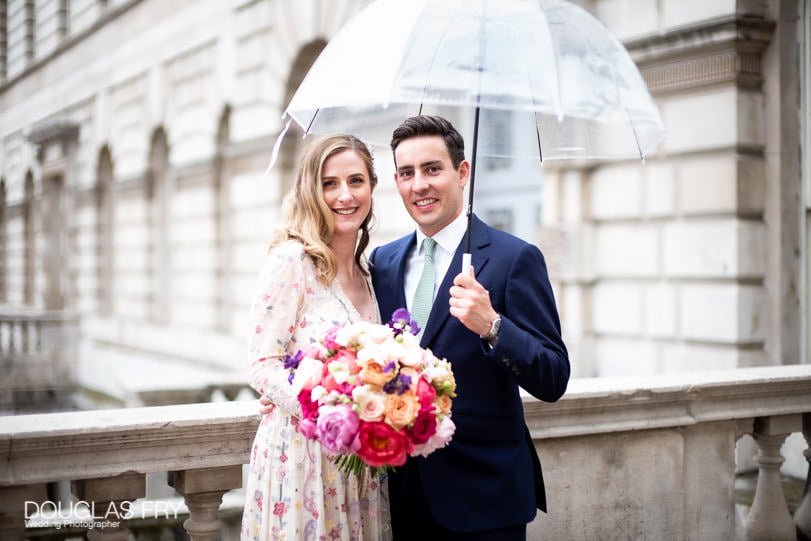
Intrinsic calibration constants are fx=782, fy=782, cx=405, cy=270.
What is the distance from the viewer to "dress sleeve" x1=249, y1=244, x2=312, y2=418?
7.84 ft

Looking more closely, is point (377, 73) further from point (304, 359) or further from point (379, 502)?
point (379, 502)

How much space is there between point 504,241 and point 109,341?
15.2 metres

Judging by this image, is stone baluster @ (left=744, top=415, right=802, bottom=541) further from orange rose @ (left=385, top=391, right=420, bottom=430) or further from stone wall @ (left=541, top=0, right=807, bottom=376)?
stone wall @ (left=541, top=0, right=807, bottom=376)

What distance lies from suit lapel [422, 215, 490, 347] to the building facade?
4.64m

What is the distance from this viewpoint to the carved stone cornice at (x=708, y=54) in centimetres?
635

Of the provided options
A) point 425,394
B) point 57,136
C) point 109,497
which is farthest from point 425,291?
point 57,136

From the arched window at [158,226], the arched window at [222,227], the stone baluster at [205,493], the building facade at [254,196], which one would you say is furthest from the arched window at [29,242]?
the stone baluster at [205,493]

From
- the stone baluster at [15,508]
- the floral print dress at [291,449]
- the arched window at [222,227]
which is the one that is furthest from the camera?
the arched window at [222,227]

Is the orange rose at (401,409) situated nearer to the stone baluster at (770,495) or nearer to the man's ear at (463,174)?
the man's ear at (463,174)

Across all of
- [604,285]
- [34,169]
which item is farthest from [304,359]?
[34,169]

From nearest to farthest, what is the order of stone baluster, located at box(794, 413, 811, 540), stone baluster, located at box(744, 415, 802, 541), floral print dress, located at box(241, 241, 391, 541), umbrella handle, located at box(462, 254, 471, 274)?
1. umbrella handle, located at box(462, 254, 471, 274)
2. floral print dress, located at box(241, 241, 391, 541)
3. stone baluster, located at box(744, 415, 802, 541)
4. stone baluster, located at box(794, 413, 811, 540)

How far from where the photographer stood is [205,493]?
283 cm

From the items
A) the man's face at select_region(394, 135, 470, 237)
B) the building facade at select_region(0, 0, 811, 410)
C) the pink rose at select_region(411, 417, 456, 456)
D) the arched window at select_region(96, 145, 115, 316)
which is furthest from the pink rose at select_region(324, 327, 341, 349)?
the arched window at select_region(96, 145, 115, 316)

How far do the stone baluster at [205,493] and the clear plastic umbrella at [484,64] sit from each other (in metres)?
1.33
